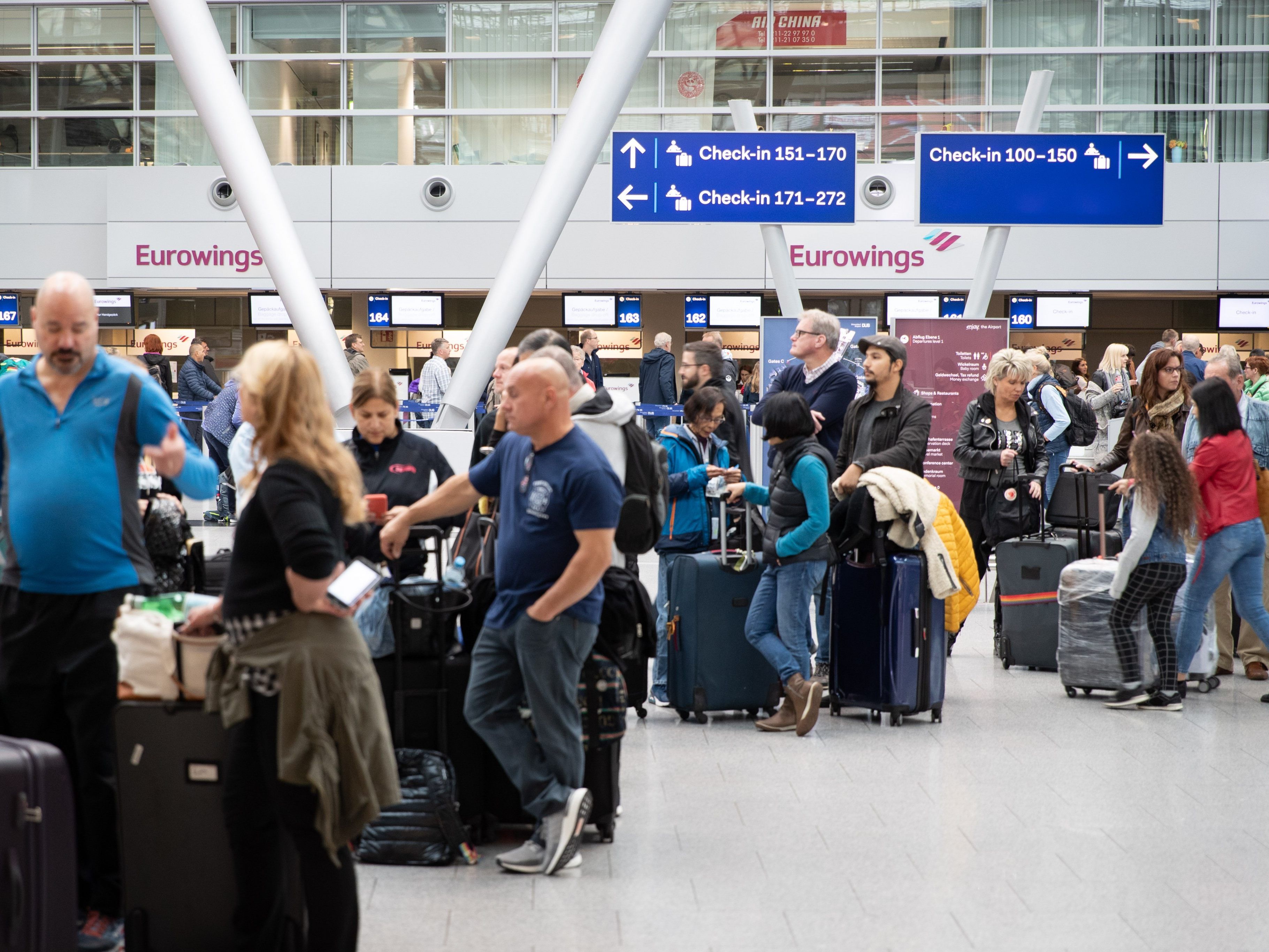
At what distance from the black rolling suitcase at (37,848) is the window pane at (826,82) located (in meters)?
21.8

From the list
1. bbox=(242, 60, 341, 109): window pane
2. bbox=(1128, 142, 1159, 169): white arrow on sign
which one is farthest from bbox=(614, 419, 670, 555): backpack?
bbox=(242, 60, 341, 109): window pane

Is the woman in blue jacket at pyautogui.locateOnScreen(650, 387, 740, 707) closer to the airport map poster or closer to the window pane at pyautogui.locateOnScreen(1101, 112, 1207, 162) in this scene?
the airport map poster

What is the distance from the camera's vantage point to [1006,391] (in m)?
8.95

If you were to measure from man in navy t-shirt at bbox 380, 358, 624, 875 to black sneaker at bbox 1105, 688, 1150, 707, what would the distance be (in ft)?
12.6

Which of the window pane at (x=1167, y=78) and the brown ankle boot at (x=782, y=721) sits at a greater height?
the window pane at (x=1167, y=78)

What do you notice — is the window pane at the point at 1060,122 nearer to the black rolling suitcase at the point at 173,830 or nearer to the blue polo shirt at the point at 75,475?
the blue polo shirt at the point at 75,475

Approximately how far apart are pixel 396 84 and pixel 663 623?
61.4 feet

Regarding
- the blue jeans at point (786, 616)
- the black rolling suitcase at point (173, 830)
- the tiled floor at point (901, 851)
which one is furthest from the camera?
the blue jeans at point (786, 616)

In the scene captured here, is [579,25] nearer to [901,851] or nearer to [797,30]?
[797,30]

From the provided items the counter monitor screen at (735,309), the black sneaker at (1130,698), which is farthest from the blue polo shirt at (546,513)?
the counter monitor screen at (735,309)

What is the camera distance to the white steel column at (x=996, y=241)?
14234 mm

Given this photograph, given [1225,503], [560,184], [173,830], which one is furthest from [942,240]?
[173,830]

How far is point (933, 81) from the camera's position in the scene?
2356 cm

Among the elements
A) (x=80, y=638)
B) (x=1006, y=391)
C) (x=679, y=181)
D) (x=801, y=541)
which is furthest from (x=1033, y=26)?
(x=80, y=638)
